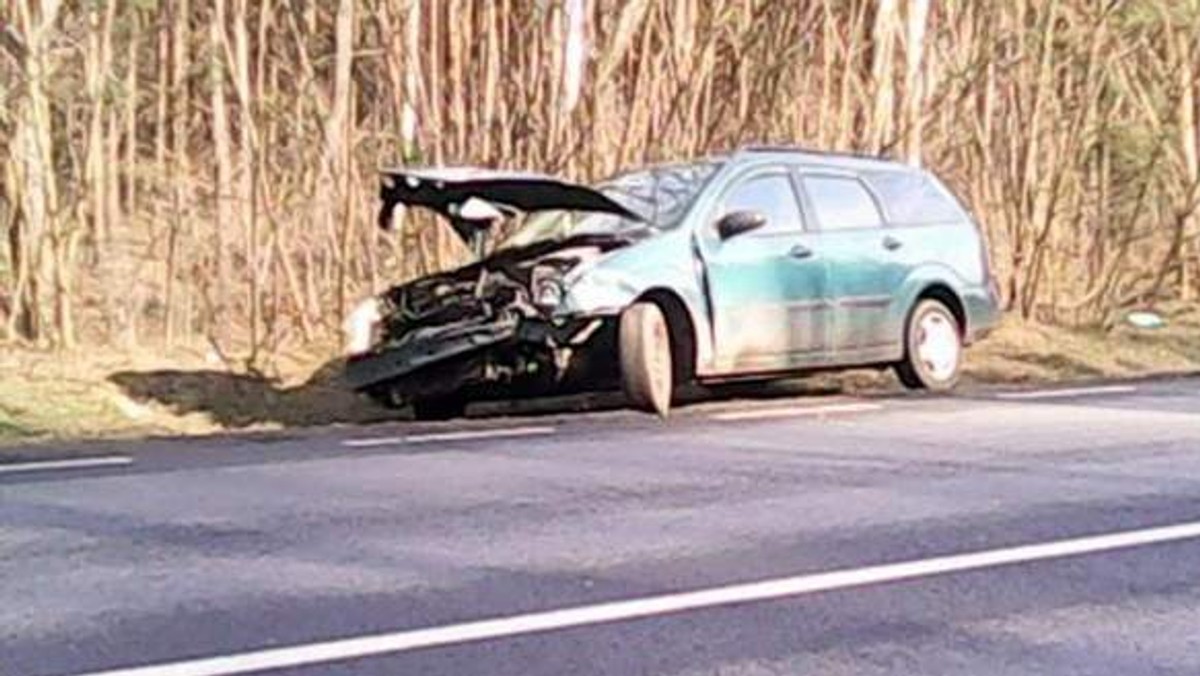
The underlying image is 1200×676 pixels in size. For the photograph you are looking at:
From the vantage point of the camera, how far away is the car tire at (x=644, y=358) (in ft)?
38.9

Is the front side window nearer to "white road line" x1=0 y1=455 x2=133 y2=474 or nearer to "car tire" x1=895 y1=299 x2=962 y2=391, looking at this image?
"car tire" x1=895 y1=299 x2=962 y2=391

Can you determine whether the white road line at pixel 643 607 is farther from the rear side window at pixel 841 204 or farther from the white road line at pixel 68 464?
the rear side window at pixel 841 204

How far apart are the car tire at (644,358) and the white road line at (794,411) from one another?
39cm

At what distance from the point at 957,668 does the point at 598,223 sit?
7.41 m

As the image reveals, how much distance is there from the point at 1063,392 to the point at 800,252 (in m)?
Result: 2.18

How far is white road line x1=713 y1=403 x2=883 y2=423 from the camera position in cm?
1195

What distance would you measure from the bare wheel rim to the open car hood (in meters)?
2.73

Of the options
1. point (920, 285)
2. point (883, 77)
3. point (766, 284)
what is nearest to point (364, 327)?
point (766, 284)

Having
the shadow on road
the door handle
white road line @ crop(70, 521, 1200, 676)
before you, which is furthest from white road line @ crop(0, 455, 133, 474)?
the door handle

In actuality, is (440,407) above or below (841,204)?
below

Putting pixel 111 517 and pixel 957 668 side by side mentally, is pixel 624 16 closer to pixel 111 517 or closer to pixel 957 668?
pixel 111 517

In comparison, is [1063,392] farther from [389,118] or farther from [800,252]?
[389,118]

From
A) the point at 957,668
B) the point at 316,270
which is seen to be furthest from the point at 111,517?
the point at 316,270

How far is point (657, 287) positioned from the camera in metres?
12.1
